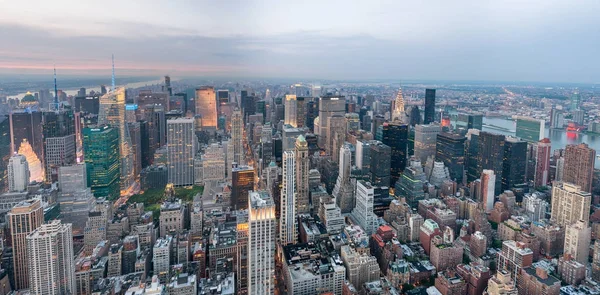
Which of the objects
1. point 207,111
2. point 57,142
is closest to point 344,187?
point 57,142

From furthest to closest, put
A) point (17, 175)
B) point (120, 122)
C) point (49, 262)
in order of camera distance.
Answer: point (120, 122)
point (17, 175)
point (49, 262)

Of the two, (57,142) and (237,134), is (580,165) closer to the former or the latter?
(237,134)

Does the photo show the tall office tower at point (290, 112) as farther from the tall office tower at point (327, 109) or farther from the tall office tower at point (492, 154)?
the tall office tower at point (492, 154)

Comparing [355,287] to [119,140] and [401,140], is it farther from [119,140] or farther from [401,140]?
[119,140]

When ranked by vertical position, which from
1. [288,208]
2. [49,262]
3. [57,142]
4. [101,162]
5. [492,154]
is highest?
[57,142]

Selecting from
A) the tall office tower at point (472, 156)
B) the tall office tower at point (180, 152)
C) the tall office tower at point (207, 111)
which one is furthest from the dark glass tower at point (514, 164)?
the tall office tower at point (207, 111)

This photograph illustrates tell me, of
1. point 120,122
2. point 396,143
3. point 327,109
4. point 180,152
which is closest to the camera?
point 180,152

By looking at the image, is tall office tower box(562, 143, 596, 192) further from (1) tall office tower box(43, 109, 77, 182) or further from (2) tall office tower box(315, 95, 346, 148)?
(1) tall office tower box(43, 109, 77, 182)
